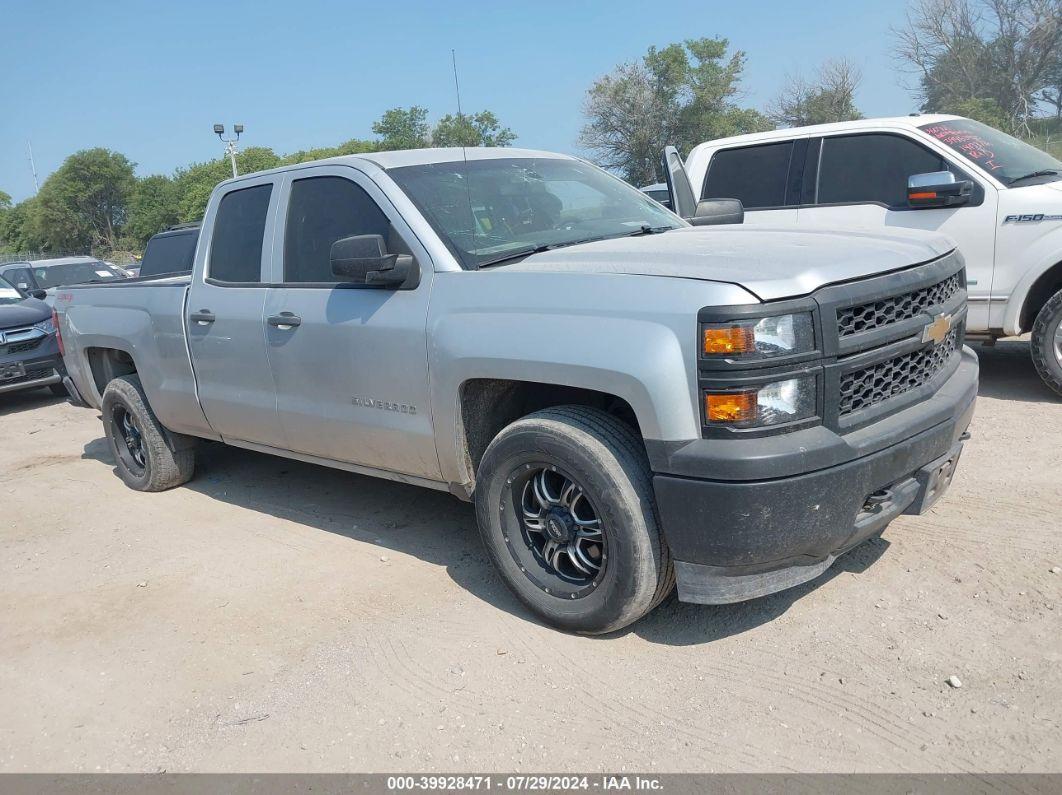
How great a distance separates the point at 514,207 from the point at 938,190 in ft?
11.7

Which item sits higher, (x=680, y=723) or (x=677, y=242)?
(x=677, y=242)

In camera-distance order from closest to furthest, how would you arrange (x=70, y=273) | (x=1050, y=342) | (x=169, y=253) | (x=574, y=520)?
(x=574, y=520)
(x=1050, y=342)
(x=169, y=253)
(x=70, y=273)

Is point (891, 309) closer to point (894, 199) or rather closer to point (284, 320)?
point (284, 320)

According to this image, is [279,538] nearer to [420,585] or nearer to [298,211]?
[420,585]

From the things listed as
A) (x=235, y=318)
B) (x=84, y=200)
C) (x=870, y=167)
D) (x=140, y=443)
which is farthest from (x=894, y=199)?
(x=84, y=200)

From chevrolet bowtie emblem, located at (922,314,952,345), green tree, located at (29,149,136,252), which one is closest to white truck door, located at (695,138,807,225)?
chevrolet bowtie emblem, located at (922,314,952,345)

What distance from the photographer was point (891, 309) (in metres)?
3.21

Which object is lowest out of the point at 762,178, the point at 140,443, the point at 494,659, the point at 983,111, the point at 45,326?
the point at 494,659

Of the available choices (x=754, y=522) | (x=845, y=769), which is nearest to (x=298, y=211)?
(x=754, y=522)

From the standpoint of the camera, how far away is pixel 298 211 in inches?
183

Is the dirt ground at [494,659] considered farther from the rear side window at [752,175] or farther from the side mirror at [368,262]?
the rear side window at [752,175]

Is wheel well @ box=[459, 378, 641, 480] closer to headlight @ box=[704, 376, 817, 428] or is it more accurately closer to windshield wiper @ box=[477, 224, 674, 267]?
windshield wiper @ box=[477, 224, 674, 267]

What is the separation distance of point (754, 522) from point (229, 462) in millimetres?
4889

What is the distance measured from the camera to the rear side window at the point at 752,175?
733 centimetres
